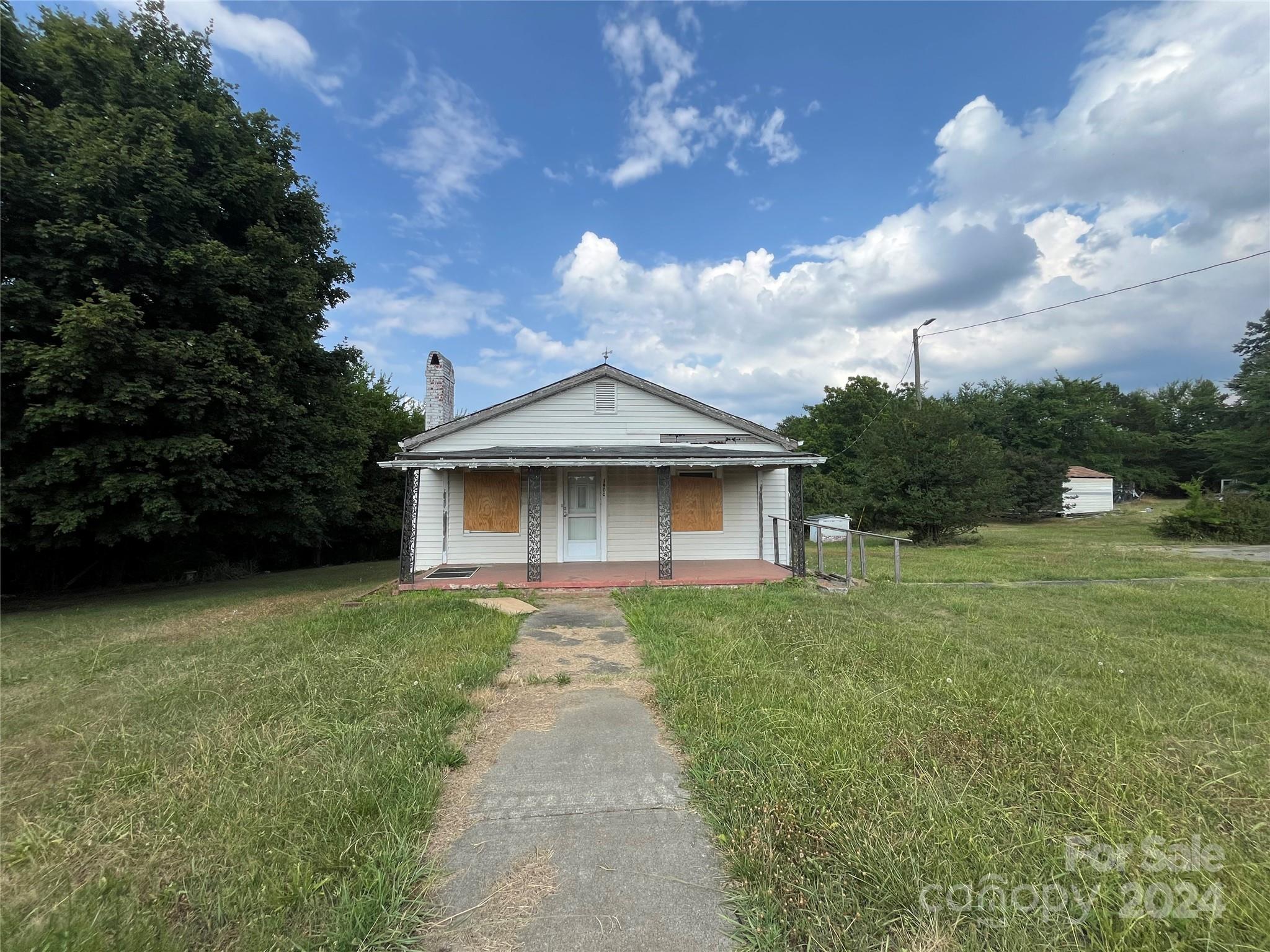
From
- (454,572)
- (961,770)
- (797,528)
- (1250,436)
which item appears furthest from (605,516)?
(1250,436)

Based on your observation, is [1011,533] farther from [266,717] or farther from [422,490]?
[266,717]

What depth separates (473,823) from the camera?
2.53 metres

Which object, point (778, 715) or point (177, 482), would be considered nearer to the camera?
point (778, 715)

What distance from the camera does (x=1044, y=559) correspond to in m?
13.0

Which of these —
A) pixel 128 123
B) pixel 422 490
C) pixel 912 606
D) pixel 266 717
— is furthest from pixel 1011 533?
pixel 128 123

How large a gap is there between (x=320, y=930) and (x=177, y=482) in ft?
32.6

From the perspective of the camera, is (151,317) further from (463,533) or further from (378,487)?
(378,487)

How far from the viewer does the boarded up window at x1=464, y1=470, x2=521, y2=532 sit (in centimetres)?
1124

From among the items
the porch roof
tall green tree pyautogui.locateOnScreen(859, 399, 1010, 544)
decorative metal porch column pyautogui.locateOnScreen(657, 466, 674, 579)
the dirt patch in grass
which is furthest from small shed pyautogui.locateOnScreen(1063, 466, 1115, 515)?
the dirt patch in grass

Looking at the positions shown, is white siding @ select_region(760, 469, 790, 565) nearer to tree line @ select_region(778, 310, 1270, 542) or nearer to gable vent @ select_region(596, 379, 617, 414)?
gable vent @ select_region(596, 379, 617, 414)

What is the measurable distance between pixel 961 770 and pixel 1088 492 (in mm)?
43461

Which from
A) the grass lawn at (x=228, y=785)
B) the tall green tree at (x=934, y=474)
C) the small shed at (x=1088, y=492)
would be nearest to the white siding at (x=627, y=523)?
the grass lawn at (x=228, y=785)

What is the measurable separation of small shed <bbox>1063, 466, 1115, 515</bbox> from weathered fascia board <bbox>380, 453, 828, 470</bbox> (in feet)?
115

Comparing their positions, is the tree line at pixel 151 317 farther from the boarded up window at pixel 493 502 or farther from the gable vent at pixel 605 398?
the gable vent at pixel 605 398
